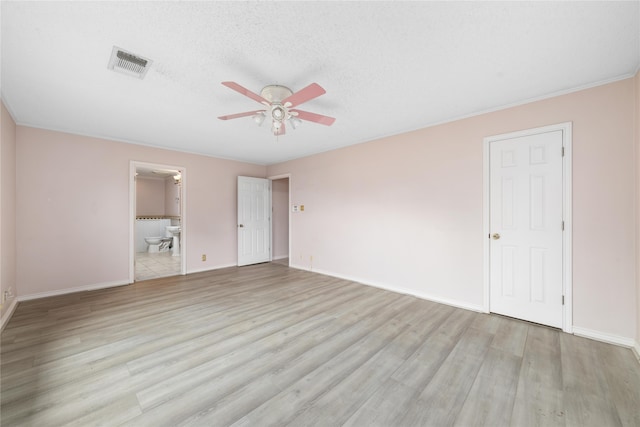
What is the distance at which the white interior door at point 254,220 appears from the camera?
18.7 ft

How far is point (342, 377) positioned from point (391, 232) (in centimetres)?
247

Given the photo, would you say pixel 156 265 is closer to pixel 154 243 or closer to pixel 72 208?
pixel 154 243

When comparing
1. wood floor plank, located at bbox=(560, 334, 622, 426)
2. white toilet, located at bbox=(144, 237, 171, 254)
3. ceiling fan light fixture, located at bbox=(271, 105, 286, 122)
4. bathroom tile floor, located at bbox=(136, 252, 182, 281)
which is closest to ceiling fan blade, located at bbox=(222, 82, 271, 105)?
ceiling fan light fixture, located at bbox=(271, 105, 286, 122)

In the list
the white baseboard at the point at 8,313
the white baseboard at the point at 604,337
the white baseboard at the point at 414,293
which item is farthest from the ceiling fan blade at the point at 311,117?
the white baseboard at the point at 8,313

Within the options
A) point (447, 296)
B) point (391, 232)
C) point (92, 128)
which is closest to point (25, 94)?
point (92, 128)

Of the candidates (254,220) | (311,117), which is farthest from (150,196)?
(311,117)

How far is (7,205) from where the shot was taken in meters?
2.98

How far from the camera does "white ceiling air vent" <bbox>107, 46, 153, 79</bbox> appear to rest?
1936 mm

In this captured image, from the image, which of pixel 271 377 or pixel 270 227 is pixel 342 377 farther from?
pixel 270 227

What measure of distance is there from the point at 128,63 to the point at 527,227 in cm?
428

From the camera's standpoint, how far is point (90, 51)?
6.21 ft

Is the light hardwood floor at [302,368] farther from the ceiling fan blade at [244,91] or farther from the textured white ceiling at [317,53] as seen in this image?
the textured white ceiling at [317,53]

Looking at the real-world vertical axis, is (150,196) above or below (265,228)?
above

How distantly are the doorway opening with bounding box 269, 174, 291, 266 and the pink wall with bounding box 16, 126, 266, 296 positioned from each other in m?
2.47
